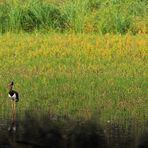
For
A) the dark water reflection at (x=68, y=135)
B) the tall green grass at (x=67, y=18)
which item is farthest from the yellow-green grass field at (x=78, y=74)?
the tall green grass at (x=67, y=18)

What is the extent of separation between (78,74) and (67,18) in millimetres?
6235

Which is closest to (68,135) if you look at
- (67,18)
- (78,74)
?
(78,74)

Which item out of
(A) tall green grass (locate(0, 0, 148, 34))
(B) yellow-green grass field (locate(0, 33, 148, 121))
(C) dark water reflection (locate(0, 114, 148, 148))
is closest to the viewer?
(C) dark water reflection (locate(0, 114, 148, 148))

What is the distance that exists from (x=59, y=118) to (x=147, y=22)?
9.83 m

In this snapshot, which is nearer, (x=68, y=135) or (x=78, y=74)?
(x=68, y=135)

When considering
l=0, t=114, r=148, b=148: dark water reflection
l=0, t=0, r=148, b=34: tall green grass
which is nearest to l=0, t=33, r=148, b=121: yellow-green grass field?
l=0, t=114, r=148, b=148: dark water reflection

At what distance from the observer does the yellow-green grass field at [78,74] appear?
10.9m

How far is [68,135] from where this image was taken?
9.66 meters

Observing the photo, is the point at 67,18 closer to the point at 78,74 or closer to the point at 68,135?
the point at 78,74

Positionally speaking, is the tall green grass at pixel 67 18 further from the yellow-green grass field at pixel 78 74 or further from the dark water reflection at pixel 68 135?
the dark water reflection at pixel 68 135

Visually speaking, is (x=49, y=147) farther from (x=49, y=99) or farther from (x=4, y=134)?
(x=49, y=99)

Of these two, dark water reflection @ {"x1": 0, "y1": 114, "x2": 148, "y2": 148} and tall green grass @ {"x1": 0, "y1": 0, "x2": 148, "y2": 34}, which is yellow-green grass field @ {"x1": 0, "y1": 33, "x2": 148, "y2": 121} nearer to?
dark water reflection @ {"x1": 0, "y1": 114, "x2": 148, "y2": 148}

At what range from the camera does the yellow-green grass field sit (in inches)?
428

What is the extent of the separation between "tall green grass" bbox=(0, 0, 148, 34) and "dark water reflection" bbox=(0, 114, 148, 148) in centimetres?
856
